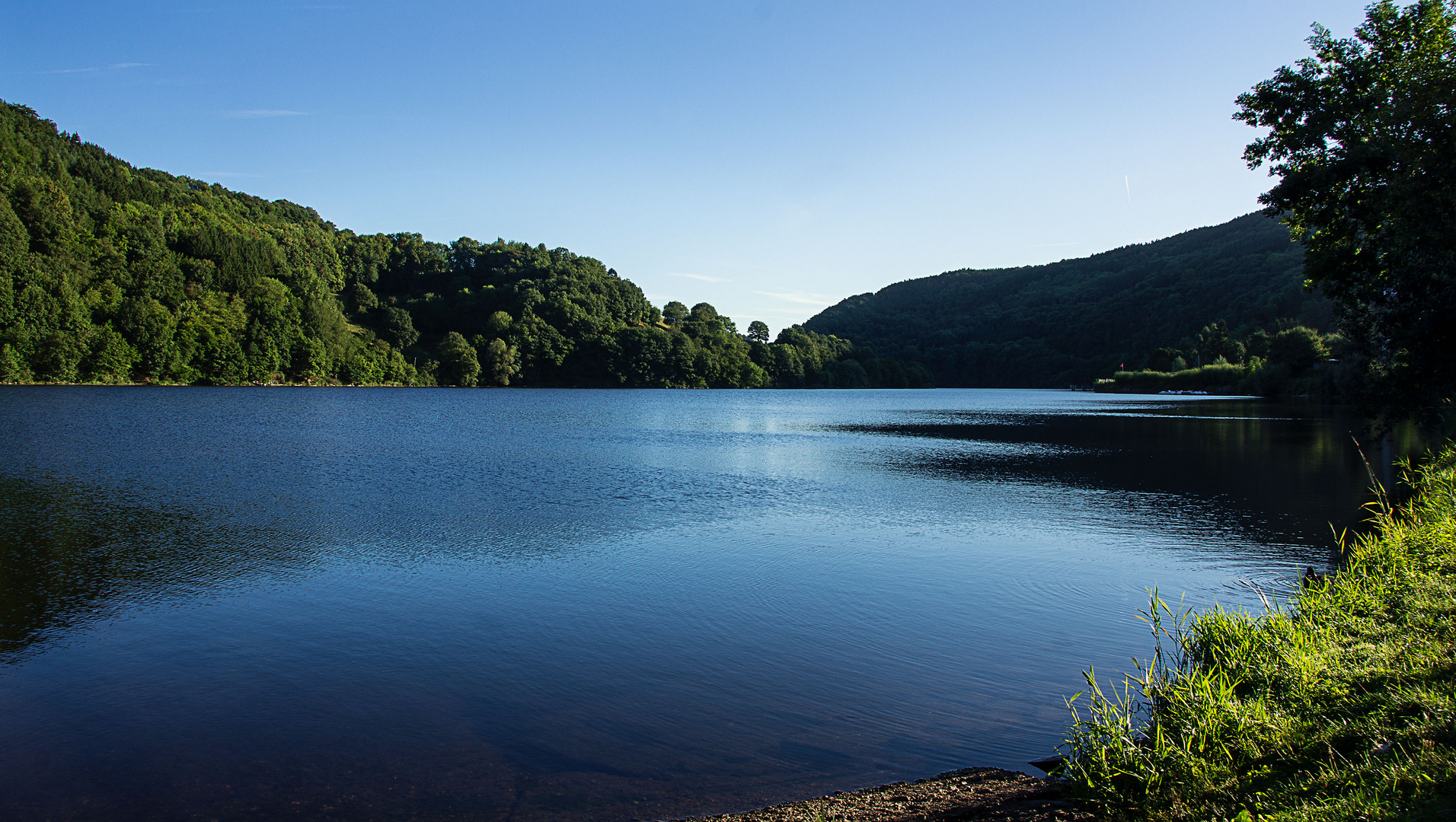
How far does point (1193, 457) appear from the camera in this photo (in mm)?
29219

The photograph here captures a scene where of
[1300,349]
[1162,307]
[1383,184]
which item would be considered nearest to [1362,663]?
[1383,184]

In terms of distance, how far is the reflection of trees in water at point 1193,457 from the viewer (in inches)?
774

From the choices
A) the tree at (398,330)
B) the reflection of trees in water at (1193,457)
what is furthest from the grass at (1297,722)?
the tree at (398,330)

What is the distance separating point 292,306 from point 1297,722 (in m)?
117

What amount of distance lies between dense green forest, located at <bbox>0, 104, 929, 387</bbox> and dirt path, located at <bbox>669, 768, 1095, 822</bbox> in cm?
9509

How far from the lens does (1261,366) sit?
319 feet

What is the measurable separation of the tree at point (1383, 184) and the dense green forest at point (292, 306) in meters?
96.4

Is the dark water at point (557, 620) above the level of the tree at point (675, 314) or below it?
below

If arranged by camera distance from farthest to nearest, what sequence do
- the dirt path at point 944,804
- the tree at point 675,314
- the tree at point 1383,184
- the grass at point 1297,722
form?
1. the tree at point 675,314
2. the tree at point 1383,184
3. the dirt path at point 944,804
4. the grass at point 1297,722

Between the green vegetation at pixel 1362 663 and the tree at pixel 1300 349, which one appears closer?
the green vegetation at pixel 1362 663

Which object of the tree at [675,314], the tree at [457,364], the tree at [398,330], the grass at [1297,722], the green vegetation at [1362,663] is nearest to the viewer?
the grass at [1297,722]

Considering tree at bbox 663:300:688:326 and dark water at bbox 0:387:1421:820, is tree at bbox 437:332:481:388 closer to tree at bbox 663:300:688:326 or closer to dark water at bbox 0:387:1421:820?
tree at bbox 663:300:688:326

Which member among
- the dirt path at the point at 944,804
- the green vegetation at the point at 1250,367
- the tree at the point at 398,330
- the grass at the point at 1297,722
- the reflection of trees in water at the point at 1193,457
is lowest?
the reflection of trees in water at the point at 1193,457

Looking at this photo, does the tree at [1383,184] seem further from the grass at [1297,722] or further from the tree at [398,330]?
the tree at [398,330]
